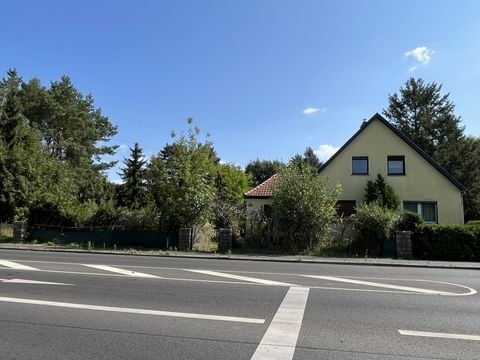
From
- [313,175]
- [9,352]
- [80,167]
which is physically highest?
[80,167]

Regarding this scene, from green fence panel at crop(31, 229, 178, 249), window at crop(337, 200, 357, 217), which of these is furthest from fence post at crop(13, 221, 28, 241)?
window at crop(337, 200, 357, 217)

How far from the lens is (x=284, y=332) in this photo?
6359mm

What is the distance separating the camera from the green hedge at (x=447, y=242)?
19.2 meters

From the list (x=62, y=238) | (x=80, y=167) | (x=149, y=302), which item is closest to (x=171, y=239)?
(x=62, y=238)

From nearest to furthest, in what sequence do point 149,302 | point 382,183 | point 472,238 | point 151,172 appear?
point 149,302 → point 472,238 → point 151,172 → point 382,183

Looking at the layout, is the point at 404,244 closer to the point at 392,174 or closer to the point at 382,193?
the point at 382,193

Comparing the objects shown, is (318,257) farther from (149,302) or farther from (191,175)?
(149,302)

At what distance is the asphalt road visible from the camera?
5590 millimetres

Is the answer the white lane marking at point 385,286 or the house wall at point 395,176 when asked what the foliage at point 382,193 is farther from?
the white lane marking at point 385,286

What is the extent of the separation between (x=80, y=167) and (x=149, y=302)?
50688mm

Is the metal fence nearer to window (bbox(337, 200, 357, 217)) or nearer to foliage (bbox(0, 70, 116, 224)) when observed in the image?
foliage (bbox(0, 70, 116, 224))

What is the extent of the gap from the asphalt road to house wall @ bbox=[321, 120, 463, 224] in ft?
57.3

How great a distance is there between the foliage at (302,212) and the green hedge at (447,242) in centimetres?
412

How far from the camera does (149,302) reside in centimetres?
836
